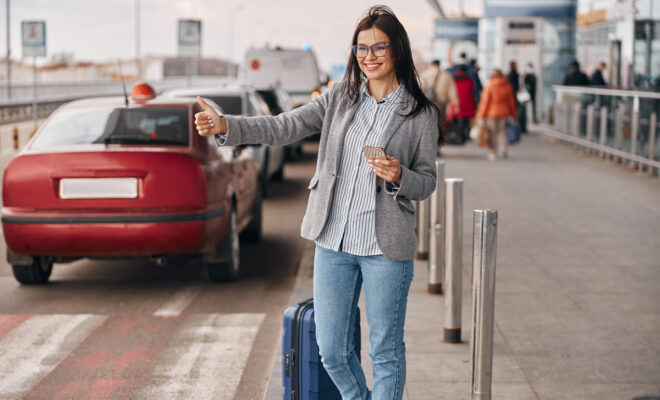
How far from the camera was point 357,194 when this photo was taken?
3.68 meters

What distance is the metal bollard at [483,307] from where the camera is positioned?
4250 millimetres

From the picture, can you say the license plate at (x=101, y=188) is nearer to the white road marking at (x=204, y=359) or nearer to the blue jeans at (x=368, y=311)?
the white road marking at (x=204, y=359)

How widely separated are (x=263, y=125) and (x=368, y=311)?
0.77 m

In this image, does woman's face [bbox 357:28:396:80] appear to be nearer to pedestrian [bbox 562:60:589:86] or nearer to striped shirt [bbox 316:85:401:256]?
striped shirt [bbox 316:85:401:256]

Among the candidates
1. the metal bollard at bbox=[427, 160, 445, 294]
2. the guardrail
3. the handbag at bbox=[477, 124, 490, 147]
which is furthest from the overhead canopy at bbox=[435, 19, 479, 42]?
the metal bollard at bbox=[427, 160, 445, 294]

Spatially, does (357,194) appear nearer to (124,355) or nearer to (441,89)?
(124,355)

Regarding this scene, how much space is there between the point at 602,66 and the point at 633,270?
1933cm

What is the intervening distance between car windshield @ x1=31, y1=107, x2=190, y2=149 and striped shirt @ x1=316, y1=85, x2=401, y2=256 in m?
4.22

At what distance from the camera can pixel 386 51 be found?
369 centimetres

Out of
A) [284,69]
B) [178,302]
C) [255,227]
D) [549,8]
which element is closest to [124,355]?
[178,302]

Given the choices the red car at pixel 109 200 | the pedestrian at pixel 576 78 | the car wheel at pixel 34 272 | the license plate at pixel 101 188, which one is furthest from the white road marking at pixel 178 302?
the pedestrian at pixel 576 78

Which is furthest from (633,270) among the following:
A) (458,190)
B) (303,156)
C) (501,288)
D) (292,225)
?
(303,156)

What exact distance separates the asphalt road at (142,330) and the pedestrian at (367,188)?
63.9 inches

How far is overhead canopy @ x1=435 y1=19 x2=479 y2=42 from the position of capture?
44688 mm
